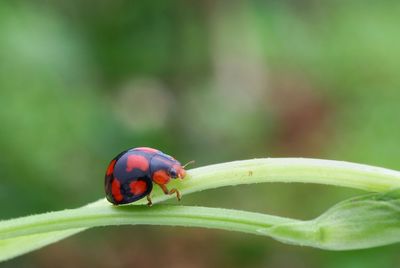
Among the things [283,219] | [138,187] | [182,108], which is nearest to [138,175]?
[138,187]

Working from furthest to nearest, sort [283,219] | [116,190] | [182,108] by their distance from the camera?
[182,108] → [116,190] → [283,219]

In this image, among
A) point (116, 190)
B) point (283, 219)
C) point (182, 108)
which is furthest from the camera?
point (182, 108)

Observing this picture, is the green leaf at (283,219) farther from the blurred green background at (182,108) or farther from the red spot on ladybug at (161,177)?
the blurred green background at (182,108)

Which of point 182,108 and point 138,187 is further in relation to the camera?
point 182,108

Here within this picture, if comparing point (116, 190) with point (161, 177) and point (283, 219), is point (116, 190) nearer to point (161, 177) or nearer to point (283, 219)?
point (161, 177)

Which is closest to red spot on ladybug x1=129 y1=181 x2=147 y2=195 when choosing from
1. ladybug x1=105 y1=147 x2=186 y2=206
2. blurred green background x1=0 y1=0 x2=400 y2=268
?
ladybug x1=105 y1=147 x2=186 y2=206

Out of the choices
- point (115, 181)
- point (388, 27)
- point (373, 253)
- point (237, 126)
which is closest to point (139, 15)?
point (237, 126)
